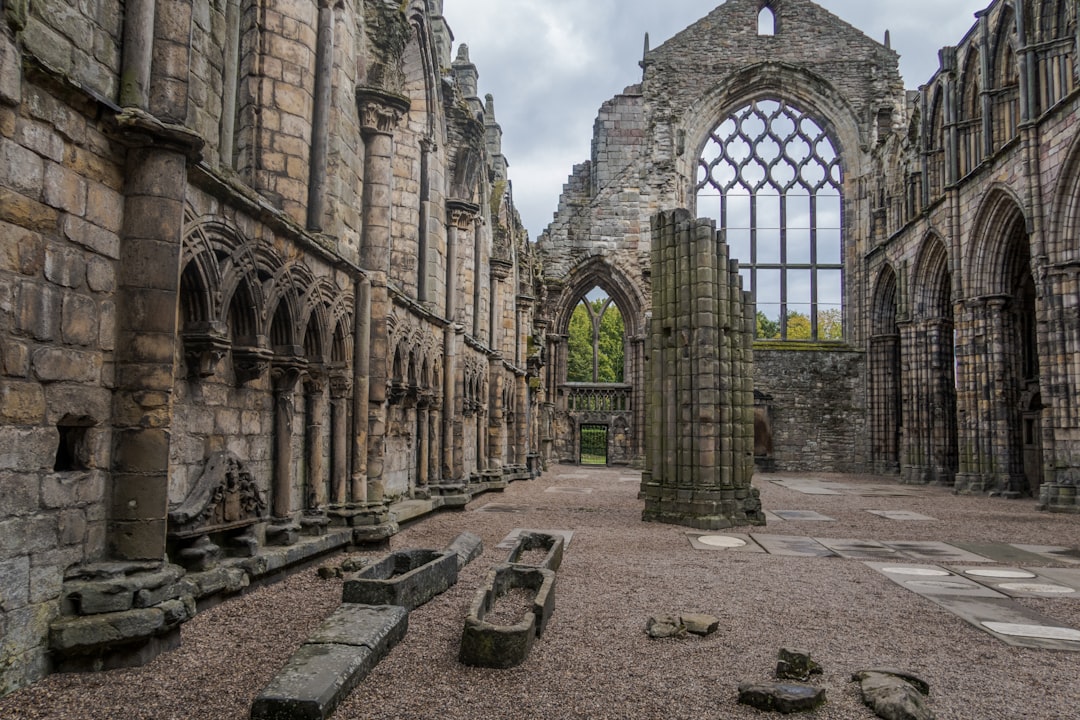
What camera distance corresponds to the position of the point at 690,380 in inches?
462

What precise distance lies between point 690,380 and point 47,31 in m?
9.20

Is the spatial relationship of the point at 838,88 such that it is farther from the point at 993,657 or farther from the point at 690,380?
the point at 993,657

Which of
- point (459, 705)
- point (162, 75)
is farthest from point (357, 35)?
point (459, 705)

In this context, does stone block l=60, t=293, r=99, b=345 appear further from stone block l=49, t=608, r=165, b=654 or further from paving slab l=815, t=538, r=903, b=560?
paving slab l=815, t=538, r=903, b=560

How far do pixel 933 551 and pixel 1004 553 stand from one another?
0.75 metres

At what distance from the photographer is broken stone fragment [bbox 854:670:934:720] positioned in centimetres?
357

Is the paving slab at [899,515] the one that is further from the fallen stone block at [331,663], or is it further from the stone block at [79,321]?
the stone block at [79,321]

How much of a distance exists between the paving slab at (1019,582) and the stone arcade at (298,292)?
5905 mm

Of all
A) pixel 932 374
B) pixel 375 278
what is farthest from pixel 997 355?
pixel 375 278

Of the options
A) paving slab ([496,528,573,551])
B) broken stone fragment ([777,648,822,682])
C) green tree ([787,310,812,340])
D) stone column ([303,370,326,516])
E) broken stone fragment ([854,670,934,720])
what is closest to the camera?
broken stone fragment ([854,670,934,720])

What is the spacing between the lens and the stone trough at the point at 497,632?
13.9 feet

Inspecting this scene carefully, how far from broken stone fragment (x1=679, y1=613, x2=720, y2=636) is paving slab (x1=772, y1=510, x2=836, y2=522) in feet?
26.2

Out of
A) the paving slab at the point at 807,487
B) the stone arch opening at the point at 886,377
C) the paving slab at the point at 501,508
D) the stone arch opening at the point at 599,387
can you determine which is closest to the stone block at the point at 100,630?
the paving slab at the point at 501,508

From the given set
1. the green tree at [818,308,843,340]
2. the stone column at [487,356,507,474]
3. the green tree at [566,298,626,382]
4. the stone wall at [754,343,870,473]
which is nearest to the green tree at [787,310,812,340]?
the green tree at [818,308,843,340]
